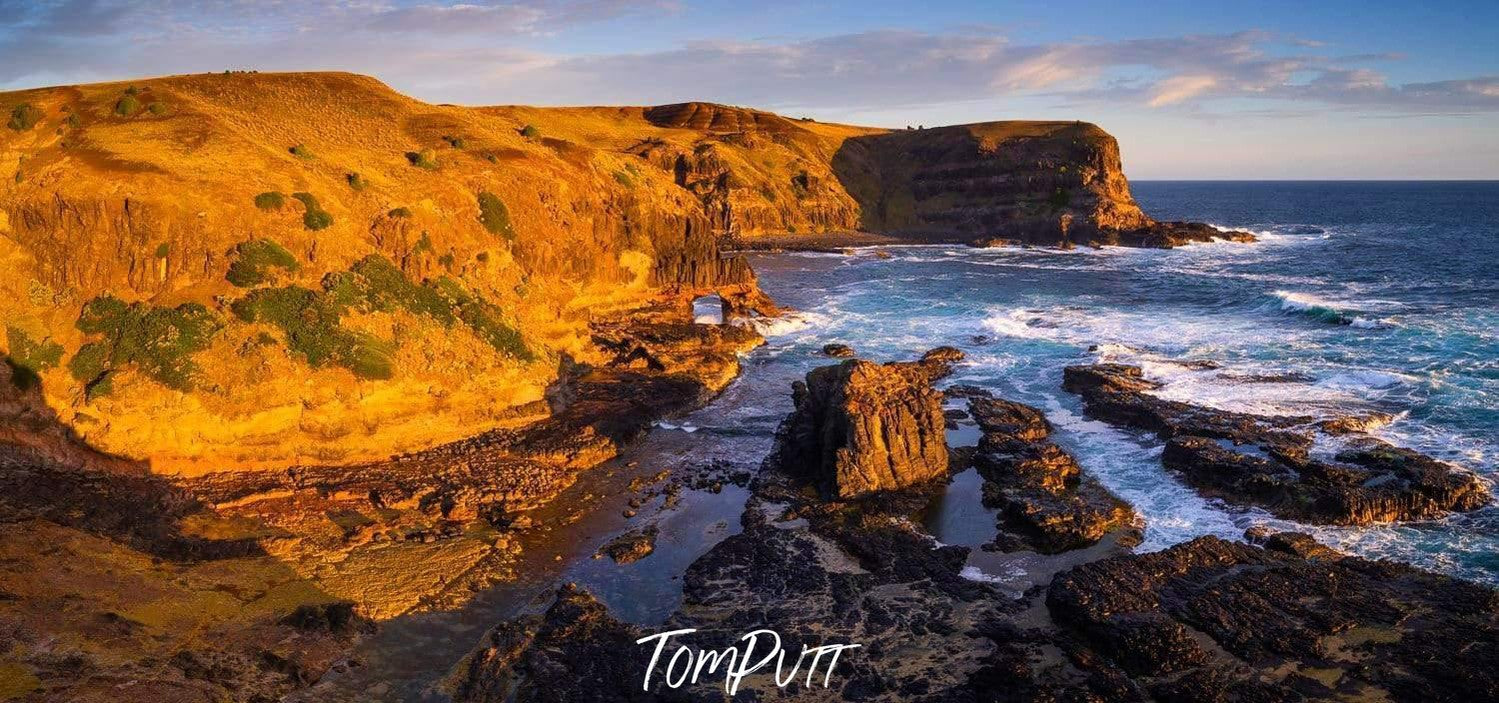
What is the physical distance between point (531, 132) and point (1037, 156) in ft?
303

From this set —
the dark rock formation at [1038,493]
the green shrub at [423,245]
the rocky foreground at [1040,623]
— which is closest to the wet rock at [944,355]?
the dark rock formation at [1038,493]

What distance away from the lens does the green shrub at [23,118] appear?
36812 millimetres

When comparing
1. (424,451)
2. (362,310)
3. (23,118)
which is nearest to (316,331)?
(362,310)

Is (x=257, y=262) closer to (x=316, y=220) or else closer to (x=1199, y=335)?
(x=316, y=220)

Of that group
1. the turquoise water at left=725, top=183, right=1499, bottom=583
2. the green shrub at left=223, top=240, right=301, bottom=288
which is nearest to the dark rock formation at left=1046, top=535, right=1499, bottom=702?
the turquoise water at left=725, top=183, right=1499, bottom=583

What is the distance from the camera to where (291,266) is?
35.6 m

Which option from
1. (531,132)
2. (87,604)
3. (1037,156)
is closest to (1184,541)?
(87,604)

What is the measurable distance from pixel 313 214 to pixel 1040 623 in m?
32.4

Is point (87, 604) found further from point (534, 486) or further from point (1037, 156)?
point (1037, 156)

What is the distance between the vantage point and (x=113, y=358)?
1226 inches

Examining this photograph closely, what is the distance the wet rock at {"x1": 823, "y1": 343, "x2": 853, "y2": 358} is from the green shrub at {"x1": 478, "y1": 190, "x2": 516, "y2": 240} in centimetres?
1936

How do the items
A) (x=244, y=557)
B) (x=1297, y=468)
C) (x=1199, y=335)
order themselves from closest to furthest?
(x=244, y=557) < (x=1297, y=468) < (x=1199, y=335)

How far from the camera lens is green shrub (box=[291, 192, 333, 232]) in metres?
36.8

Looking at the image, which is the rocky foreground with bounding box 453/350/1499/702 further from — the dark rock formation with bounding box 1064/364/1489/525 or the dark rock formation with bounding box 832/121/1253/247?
the dark rock formation with bounding box 832/121/1253/247
